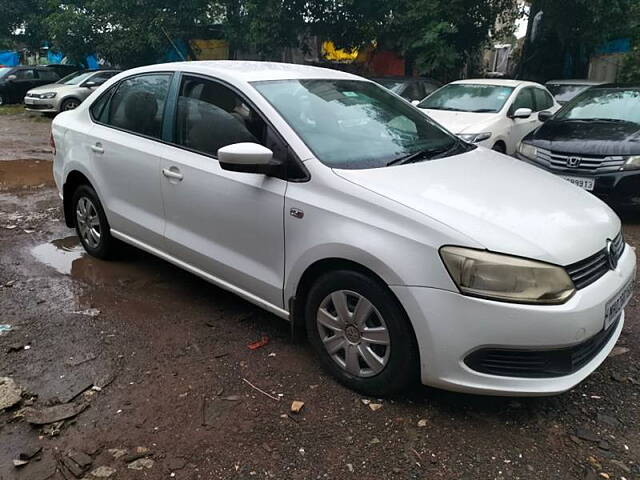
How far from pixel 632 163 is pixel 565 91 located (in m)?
6.73

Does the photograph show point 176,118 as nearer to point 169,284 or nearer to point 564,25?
point 169,284

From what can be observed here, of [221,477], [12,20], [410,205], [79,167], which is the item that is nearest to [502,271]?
[410,205]

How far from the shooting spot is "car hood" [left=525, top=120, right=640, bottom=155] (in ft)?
19.2

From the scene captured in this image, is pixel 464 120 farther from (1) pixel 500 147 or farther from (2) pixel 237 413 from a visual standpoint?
(2) pixel 237 413

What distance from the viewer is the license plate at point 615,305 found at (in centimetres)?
265

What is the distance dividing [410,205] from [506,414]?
46.0 inches


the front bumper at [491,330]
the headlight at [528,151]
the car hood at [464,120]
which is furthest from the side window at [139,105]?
the headlight at [528,151]

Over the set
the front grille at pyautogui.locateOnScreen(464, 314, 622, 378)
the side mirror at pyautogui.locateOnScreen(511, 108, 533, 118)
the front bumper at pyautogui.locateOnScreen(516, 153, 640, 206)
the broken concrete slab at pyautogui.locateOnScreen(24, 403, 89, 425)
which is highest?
the side mirror at pyautogui.locateOnScreen(511, 108, 533, 118)

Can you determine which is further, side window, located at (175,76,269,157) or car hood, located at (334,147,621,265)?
side window, located at (175,76,269,157)

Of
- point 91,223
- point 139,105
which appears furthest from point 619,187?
point 91,223

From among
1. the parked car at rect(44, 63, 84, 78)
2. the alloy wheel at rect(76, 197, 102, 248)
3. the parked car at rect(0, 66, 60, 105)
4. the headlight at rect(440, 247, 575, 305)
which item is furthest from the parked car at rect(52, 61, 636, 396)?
the parked car at rect(44, 63, 84, 78)

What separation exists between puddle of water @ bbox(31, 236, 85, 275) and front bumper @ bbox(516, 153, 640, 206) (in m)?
5.19

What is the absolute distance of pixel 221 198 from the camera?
10.9ft

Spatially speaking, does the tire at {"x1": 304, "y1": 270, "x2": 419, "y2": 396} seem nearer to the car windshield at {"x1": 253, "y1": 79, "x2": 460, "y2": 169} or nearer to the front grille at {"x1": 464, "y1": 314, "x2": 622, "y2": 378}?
the front grille at {"x1": 464, "y1": 314, "x2": 622, "y2": 378}
